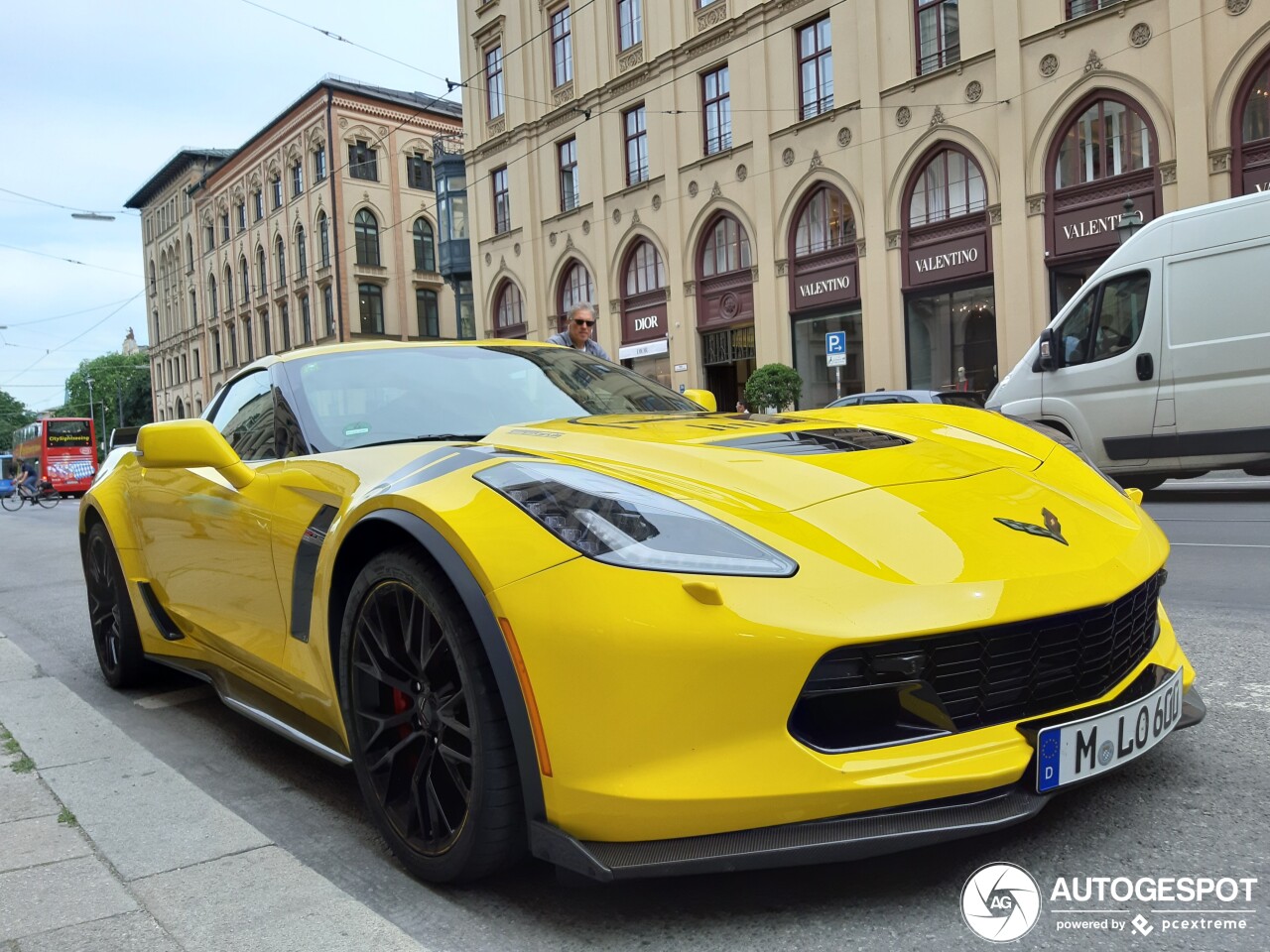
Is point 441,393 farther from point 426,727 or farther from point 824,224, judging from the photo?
point 824,224

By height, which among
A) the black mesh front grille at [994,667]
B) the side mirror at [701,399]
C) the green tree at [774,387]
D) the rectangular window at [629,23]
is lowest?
the black mesh front grille at [994,667]

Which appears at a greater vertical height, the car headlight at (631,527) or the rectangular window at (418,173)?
the rectangular window at (418,173)

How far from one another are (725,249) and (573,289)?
6824 mm

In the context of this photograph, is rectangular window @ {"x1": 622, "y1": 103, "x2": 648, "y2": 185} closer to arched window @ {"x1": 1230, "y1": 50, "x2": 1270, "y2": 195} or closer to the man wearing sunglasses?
arched window @ {"x1": 1230, "y1": 50, "x2": 1270, "y2": 195}

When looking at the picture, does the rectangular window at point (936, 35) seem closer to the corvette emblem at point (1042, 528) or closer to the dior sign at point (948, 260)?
the dior sign at point (948, 260)

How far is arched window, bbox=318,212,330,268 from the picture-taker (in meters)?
48.3

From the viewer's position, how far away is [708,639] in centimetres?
190

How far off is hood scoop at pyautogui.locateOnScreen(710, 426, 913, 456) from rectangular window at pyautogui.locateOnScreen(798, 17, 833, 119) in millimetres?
22413

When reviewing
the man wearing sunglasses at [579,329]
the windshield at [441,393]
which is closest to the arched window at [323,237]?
the man wearing sunglasses at [579,329]

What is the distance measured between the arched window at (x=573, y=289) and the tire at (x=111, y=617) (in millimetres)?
26781

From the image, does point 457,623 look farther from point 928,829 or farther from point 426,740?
point 928,829

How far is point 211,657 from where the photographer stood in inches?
142

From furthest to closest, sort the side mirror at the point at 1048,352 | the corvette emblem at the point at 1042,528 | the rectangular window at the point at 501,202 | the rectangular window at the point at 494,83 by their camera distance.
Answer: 1. the rectangular window at the point at 501,202
2. the rectangular window at the point at 494,83
3. the side mirror at the point at 1048,352
4. the corvette emblem at the point at 1042,528

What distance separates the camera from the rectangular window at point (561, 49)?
31.1m
